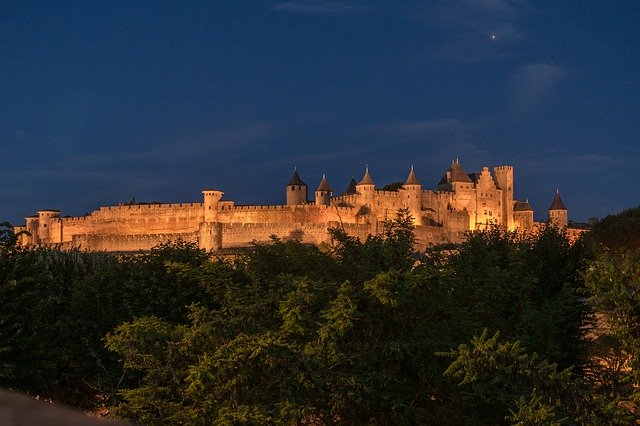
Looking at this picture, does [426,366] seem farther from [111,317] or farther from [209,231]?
[209,231]

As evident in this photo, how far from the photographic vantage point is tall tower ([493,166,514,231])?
10250cm

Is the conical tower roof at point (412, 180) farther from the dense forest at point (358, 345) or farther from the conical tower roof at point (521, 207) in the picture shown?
the dense forest at point (358, 345)

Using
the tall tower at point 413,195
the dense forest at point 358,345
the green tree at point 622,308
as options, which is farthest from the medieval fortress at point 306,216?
the green tree at point 622,308

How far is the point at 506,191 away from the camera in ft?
347

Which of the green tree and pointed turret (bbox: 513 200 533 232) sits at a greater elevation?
pointed turret (bbox: 513 200 533 232)

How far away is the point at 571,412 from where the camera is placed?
13.0 metres

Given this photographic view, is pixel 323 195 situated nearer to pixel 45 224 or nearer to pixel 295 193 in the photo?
pixel 295 193

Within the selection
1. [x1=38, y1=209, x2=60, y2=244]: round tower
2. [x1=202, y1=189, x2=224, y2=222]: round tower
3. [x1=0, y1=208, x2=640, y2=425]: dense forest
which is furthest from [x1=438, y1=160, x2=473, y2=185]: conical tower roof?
[x1=0, y1=208, x2=640, y2=425]: dense forest

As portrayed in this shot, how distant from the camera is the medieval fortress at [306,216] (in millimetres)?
89062

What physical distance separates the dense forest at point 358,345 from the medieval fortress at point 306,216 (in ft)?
216

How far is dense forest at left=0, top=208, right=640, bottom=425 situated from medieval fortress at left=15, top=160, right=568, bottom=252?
2591 inches

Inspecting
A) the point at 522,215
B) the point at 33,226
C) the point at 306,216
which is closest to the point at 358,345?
the point at 306,216

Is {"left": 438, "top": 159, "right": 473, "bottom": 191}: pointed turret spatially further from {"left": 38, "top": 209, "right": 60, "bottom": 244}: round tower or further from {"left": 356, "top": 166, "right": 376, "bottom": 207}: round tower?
{"left": 38, "top": 209, "right": 60, "bottom": 244}: round tower

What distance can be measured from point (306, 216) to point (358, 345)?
77.5 metres
